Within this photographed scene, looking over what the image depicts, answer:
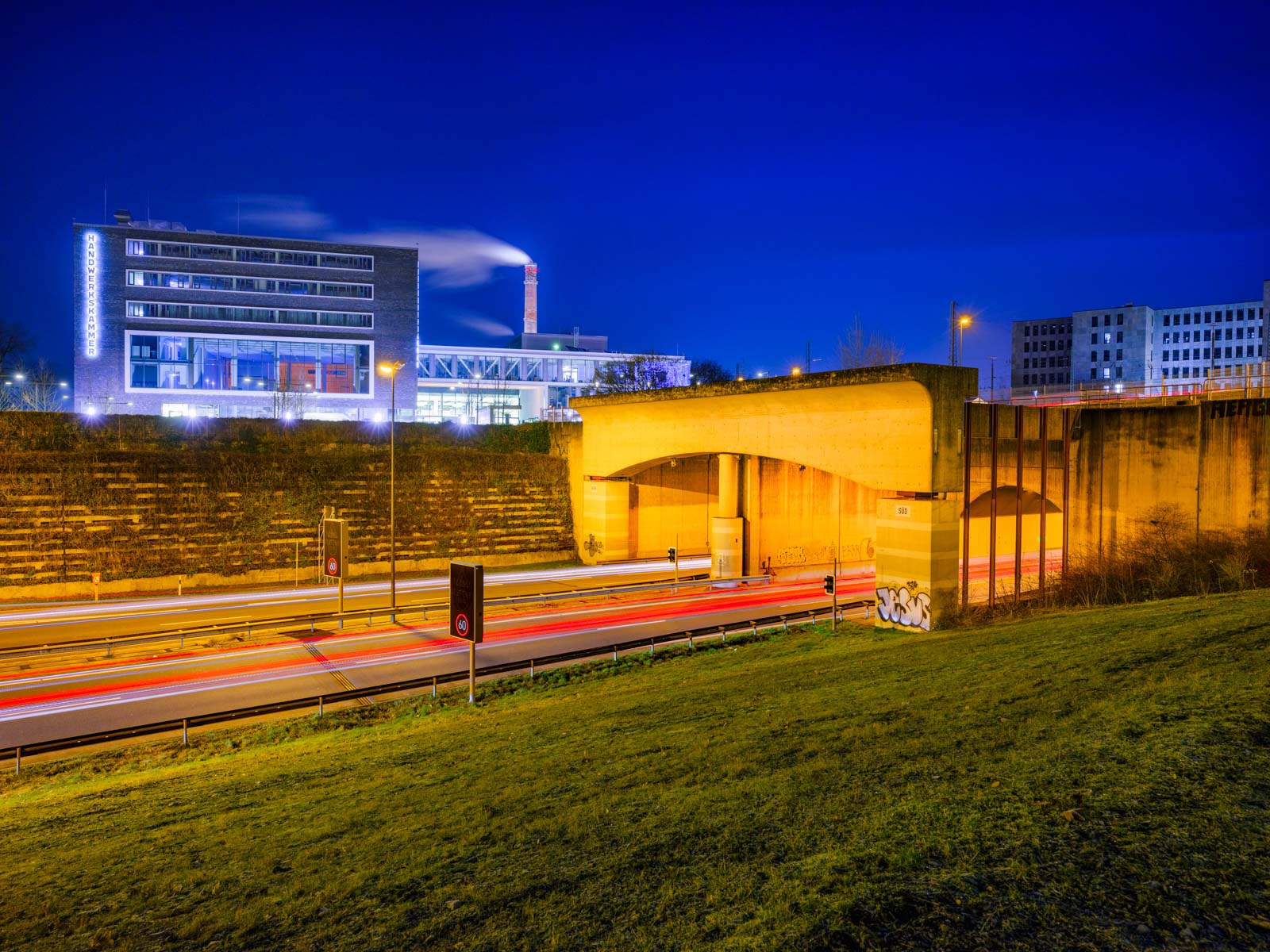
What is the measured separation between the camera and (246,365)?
3145 inches

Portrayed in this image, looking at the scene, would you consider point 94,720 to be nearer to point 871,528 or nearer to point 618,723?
point 618,723

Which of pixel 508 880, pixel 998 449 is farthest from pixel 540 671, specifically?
pixel 998 449

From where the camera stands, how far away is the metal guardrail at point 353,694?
1423 centimetres

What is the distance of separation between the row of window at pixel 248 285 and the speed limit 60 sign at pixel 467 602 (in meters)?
75.8

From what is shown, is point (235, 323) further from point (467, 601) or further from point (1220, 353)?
point (1220, 353)

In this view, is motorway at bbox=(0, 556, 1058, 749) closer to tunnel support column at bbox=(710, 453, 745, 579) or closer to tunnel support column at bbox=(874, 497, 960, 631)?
tunnel support column at bbox=(710, 453, 745, 579)

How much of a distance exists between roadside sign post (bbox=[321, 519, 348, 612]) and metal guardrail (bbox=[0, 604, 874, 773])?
8171mm

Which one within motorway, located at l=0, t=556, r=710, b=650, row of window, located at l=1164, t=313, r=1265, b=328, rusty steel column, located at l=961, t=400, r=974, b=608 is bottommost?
motorway, located at l=0, t=556, r=710, b=650

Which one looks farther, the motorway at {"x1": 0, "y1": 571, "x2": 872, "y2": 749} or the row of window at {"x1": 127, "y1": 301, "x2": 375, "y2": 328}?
the row of window at {"x1": 127, "y1": 301, "x2": 375, "y2": 328}

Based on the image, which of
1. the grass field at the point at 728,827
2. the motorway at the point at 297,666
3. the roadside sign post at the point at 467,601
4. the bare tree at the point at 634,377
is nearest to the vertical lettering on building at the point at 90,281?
the bare tree at the point at 634,377

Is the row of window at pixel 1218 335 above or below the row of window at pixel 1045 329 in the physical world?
below

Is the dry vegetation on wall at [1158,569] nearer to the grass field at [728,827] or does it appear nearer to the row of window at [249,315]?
the grass field at [728,827]

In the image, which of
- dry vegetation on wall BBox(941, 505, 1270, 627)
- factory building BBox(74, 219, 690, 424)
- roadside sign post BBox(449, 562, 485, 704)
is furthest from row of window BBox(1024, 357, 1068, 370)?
roadside sign post BBox(449, 562, 485, 704)

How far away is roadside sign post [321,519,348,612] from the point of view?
26.8 metres
